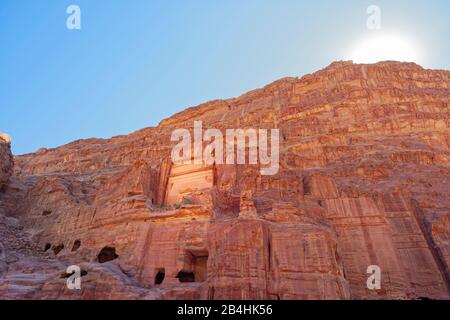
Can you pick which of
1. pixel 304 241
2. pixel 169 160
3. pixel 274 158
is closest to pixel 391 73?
pixel 274 158

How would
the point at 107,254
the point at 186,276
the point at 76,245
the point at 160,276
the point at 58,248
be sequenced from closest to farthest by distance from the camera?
the point at 160,276 < the point at 186,276 < the point at 107,254 < the point at 76,245 < the point at 58,248

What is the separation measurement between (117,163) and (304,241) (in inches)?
1534

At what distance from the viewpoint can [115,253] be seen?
801 inches

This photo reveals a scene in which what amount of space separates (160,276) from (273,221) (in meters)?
6.97

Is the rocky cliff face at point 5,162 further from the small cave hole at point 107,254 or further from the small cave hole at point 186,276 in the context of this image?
the small cave hole at point 186,276

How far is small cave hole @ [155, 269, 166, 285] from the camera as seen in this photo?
1736 cm

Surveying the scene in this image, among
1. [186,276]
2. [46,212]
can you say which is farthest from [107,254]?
[46,212]

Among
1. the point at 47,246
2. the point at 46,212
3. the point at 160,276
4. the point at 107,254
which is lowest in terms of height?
the point at 160,276

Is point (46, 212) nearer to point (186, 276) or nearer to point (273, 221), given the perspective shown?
point (186, 276)

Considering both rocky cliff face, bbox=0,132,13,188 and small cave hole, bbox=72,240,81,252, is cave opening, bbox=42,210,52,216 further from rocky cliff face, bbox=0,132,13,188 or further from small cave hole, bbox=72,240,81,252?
small cave hole, bbox=72,240,81,252

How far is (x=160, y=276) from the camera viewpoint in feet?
58.0

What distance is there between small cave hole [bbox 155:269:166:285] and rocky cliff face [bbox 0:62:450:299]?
6 centimetres

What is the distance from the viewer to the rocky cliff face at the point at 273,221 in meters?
14.9
